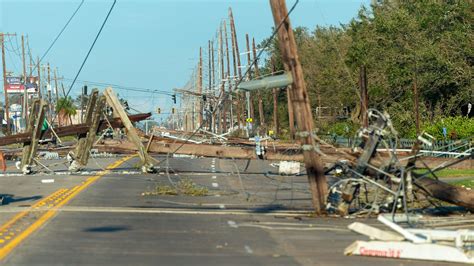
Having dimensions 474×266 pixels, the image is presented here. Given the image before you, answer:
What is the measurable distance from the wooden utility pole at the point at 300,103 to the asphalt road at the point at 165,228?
592mm

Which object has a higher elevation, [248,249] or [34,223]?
[34,223]

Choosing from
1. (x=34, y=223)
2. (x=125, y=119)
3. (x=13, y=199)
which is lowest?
(x=34, y=223)

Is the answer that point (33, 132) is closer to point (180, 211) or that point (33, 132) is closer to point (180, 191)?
point (180, 191)

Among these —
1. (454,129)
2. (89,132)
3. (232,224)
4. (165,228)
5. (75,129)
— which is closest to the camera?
(165,228)

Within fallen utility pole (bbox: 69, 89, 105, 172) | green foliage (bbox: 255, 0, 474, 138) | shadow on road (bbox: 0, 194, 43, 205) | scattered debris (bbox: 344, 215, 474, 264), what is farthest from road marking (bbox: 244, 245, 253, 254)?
green foliage (bbox: 255, 0, 474, 138)

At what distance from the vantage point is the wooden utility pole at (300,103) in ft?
57.1

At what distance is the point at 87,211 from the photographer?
1850 cm

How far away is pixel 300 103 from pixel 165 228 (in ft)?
13.0

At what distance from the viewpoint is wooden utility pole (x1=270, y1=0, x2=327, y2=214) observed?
17406mm

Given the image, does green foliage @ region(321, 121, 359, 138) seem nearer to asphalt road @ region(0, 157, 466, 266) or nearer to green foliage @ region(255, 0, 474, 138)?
green foliage @ region(255, 0, 474, 138)

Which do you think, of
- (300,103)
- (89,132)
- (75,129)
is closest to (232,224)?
(300,103)

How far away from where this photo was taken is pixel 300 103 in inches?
685

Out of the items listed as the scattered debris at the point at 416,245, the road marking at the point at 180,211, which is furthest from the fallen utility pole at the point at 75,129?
the scattered debris at the point at 416,245

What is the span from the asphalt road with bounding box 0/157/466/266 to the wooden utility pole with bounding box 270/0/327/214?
23.3 inches
